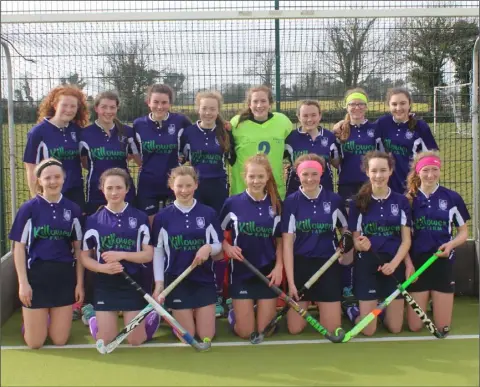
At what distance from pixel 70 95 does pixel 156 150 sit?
2.42 ft

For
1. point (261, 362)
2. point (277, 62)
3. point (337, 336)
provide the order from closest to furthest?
point (261, 362) < point (337, 336) < point (277, 62)

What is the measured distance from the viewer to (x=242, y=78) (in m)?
5.33

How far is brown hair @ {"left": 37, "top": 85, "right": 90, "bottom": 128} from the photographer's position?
447 centimetres

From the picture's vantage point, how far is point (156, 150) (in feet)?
15.0

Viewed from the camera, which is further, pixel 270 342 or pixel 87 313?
pixel 87 313

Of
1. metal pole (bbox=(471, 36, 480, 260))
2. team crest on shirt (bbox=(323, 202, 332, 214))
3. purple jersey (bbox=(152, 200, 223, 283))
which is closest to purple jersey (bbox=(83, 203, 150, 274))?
purple jersey (bbox=(152, 200, 223, 283))

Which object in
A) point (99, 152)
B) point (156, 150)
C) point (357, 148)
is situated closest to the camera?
point (99, 152)

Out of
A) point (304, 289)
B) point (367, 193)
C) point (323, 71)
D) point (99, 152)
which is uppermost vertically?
point (323, 71)

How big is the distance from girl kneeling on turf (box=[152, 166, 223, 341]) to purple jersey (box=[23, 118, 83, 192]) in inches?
34.7

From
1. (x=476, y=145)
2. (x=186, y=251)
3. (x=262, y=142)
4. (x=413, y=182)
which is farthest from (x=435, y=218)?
(x=186, y=251)

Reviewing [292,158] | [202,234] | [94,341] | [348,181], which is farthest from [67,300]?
[348,181]

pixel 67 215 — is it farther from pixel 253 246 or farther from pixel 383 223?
pixel 383 223

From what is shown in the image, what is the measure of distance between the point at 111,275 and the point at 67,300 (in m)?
0.34

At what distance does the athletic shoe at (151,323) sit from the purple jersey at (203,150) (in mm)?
1131
